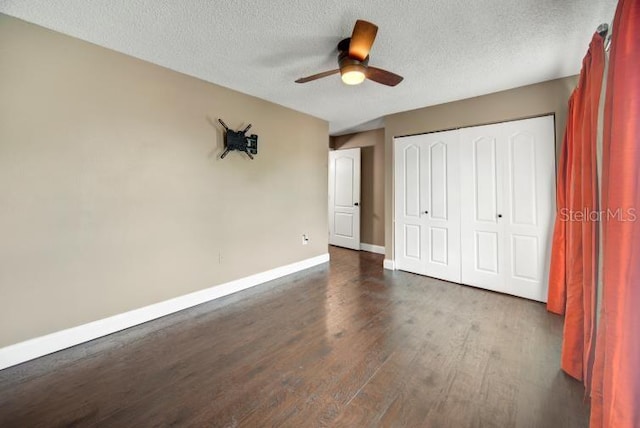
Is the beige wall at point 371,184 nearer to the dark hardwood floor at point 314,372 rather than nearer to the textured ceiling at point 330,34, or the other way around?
the textured ceiling at point 330,34

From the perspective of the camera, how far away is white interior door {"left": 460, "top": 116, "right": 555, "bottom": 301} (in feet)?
9.86

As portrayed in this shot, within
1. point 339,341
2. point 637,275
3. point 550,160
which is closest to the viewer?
point 637,275

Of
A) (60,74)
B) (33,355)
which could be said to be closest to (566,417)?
(33,355)

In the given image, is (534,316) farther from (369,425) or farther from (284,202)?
(284,202)

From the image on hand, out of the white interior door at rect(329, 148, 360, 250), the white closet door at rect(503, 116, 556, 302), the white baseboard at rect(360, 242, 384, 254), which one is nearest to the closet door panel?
the white closet door at rect(503, 116, 556, 302)

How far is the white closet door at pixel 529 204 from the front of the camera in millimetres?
2975

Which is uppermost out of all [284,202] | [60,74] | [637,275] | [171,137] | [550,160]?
[60,74]

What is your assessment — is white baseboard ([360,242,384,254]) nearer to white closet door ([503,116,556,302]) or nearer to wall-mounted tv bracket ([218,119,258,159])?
white closet door ([503,116,556,302])

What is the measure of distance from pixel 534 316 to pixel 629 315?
6.67ft

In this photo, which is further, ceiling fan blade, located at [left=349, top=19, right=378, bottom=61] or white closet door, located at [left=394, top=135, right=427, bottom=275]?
white closet door, located at [left=394, top=135, right=427, bottom=275]

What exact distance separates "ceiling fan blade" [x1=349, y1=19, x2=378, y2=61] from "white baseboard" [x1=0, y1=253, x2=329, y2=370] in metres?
2.79

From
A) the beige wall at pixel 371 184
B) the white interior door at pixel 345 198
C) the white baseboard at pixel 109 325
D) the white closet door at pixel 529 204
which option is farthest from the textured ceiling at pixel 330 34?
the white interior door at pixel 345 198

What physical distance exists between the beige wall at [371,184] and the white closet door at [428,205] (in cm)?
121

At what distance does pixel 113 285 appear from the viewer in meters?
2.41
